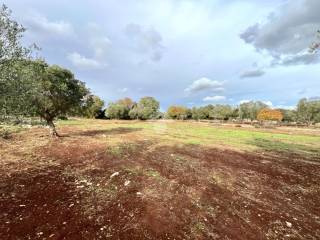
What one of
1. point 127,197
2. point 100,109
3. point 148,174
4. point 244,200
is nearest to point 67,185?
point 127,197

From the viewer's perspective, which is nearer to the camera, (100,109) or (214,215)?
(214,215)

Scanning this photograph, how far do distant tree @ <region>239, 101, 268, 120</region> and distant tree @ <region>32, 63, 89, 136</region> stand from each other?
110m

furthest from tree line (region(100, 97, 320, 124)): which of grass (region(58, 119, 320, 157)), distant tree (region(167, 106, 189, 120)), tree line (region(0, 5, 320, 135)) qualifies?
tree line (region(0, 5, 320, 135))

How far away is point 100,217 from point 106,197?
168 centimetres

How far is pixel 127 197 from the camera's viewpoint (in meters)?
9.40

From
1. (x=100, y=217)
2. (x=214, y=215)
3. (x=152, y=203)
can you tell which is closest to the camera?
(x=100, y=217)

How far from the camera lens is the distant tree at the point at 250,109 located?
391 ft

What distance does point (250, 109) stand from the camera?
121 m

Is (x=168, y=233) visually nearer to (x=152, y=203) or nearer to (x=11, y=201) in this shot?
(x=152, y=203)

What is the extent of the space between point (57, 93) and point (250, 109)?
11537 cm

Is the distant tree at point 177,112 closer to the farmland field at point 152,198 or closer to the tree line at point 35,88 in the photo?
the tree line at point 35,88

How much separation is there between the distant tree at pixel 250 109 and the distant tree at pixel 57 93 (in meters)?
110

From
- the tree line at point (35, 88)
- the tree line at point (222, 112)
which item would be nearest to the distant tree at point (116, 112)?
the tree line at point (222, 112)

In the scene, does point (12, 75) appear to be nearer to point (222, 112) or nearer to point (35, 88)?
point (35, 88)
